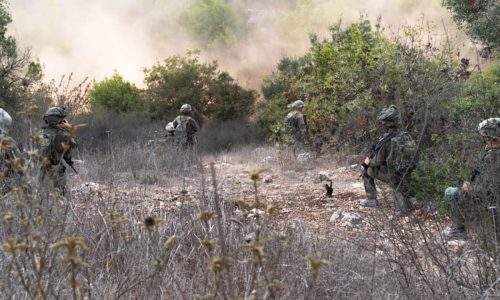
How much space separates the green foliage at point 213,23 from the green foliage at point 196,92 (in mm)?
25960

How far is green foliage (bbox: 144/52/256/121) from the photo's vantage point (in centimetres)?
2064

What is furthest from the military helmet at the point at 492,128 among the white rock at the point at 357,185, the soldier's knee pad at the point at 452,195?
the white rock at the point at 357,185

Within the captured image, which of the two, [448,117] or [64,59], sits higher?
[64,59]

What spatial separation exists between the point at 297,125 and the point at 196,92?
31.9 ft

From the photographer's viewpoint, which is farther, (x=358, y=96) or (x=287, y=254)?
(x=358, y=96)

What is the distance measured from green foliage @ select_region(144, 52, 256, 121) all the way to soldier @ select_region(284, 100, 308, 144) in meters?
9.17

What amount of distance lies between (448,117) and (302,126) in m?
3.82

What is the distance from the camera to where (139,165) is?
972 centimetres

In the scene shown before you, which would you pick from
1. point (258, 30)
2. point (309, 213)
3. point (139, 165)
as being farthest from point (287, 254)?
point (258, 30)

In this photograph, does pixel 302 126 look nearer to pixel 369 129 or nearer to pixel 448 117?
pixel 369 129

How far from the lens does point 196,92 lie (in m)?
21.0

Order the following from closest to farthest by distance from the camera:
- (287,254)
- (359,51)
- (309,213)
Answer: (287,254) → (309,213) → (359,51)

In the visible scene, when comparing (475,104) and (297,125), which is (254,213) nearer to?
(475,104)

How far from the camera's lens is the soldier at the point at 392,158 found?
20.6 ft
